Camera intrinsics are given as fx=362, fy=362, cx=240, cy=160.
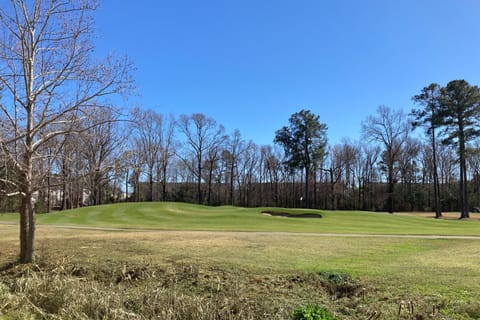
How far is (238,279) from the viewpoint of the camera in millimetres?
8539

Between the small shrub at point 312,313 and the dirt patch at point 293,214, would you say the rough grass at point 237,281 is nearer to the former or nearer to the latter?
the small shrub at point 312,313

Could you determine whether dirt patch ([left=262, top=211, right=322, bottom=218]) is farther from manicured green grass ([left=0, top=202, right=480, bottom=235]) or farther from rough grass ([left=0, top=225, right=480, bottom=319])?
rough grass ([left=0, top=225, right=480, bottom=319])

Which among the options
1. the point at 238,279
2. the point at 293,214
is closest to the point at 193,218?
the point at 293,214

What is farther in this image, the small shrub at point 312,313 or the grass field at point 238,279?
the grass field at point 238,279

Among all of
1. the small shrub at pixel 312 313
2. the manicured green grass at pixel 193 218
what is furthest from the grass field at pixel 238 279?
the manicured green grass at pixel 193 218

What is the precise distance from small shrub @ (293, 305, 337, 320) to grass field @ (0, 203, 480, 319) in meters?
0.25

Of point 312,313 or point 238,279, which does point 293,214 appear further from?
point 312,313

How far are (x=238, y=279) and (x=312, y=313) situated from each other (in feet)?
8.63

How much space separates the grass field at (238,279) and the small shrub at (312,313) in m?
0.25

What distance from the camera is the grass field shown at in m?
6.92

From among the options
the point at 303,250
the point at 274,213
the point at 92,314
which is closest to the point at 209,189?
the point at 274,213

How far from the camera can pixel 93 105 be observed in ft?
33.0

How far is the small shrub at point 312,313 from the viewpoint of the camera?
6141 millimetres

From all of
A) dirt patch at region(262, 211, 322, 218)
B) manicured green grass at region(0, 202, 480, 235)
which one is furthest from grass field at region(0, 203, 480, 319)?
dirt patch at region(262, 211, 322, 218)
